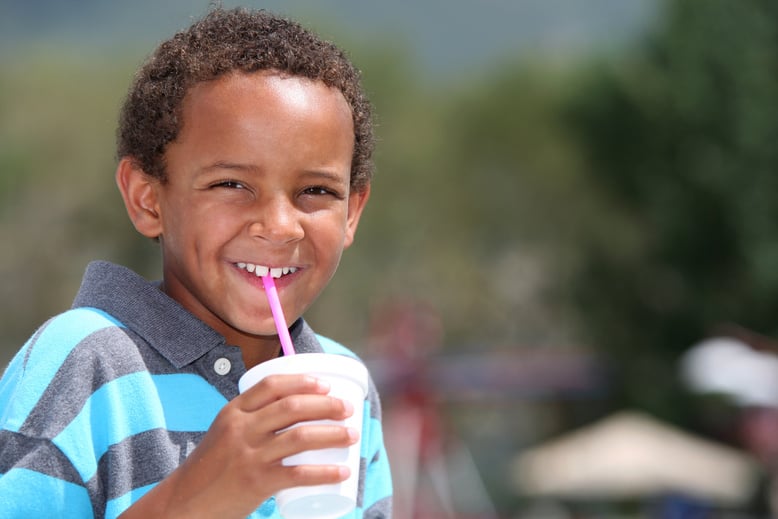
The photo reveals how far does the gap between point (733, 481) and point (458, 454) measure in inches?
461

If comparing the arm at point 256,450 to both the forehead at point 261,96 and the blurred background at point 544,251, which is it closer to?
the forehead at point 261,96

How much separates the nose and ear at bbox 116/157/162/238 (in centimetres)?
23

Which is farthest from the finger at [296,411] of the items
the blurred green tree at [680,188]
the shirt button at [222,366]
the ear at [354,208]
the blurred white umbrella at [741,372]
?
the blurred green tree at [680,188]

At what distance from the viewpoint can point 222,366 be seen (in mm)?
1805

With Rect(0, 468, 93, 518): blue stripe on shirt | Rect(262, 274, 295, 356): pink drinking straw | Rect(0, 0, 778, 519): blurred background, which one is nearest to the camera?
Rect(0, 468, 93, 518): blue stripe on shirt

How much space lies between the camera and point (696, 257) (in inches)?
792

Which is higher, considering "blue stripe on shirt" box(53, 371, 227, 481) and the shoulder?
the shoulder

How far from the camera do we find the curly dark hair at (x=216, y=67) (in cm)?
181

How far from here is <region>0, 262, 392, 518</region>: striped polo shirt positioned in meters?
Answer: 1.53

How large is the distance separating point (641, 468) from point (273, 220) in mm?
14976

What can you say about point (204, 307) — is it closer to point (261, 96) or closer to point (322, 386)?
point (261, 96)

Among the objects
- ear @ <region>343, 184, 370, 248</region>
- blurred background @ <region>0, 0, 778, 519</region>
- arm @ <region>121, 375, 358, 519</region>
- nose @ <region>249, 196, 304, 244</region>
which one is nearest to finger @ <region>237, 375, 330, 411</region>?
arm @ <region>121, 375, 358, 519</region>

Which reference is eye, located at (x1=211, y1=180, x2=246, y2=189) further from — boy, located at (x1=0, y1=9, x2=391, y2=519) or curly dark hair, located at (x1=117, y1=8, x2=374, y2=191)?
curly dark hair, located at (x1=117, y1=8, x2=374, y2=191)

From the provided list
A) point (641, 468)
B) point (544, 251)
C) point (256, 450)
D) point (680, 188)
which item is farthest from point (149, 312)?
point (544, 251)
